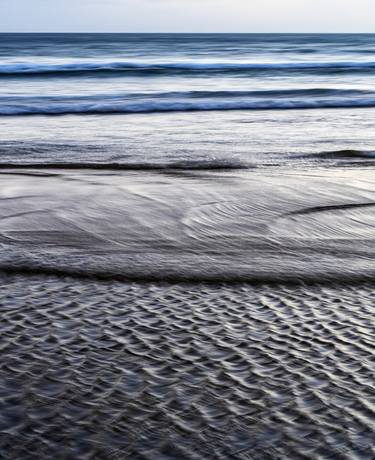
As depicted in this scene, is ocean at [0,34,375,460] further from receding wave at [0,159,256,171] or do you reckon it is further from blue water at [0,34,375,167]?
blue water at [0,34,375,167]

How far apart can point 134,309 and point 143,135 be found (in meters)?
7.38

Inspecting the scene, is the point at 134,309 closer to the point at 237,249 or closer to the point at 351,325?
the point at 351,325

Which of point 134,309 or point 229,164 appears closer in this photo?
point 134,309

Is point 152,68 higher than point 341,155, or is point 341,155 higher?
point 152,68

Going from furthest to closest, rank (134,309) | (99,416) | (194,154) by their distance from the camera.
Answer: (194,154), (134,309), (99,416)

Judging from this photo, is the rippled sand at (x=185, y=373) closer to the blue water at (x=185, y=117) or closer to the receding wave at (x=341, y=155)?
the blue water at (x=185, y=117)

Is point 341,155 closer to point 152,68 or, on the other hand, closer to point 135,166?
point 135,166

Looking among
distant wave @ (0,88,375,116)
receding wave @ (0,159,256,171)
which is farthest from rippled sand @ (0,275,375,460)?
distant wave @ (0,88,375,116)

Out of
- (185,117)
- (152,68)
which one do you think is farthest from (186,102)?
(152,68)

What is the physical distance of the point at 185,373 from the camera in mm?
2346

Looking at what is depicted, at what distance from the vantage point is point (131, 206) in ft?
16.6

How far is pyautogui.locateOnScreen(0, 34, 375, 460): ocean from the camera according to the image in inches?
79.6

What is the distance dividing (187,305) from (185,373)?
2.30ft

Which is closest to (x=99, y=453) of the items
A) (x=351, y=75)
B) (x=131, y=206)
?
(x=131, y=206)
